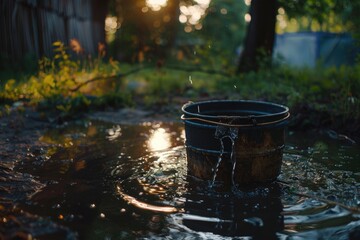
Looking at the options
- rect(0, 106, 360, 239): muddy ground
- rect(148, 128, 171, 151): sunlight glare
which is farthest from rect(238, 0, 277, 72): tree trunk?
rect(148, 128, 171, 151): sunlight glare

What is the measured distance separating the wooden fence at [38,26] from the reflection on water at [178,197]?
4592 mm

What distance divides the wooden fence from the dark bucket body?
6278 mm

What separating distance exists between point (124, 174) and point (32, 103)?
131 inches

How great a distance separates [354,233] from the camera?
8.93ft

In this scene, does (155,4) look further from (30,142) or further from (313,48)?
(30,142)

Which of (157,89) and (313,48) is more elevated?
(313,48)

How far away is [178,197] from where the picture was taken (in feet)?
11.1

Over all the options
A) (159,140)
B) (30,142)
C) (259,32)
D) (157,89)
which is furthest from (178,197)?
(259,32)

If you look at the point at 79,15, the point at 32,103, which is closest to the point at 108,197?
the point at 32,103

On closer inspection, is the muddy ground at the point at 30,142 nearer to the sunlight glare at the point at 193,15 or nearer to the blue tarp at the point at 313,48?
the blue tarp at the point at 313,48

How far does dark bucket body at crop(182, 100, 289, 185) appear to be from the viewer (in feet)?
11.1

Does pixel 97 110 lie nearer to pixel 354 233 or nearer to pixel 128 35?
pixel 354 233

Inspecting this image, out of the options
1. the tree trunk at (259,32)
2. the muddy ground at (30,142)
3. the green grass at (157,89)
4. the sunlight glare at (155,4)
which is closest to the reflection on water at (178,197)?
the muddy ground at (30,142)

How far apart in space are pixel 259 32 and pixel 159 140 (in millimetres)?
5572
